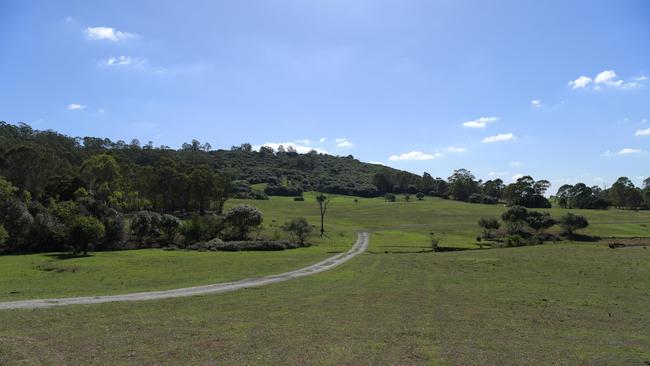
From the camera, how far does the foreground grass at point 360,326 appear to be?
14.8 metres

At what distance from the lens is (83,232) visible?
6525 centimetres

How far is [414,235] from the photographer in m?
102

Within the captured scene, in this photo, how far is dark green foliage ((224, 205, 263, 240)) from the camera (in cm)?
8762

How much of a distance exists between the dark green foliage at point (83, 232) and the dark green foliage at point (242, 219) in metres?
25.5

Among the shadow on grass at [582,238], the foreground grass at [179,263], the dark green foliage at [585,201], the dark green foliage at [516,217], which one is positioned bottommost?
the shadow on grass at [582,238]

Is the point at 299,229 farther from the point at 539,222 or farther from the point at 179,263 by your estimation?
the point at 539,222

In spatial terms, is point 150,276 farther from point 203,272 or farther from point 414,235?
point 414,235

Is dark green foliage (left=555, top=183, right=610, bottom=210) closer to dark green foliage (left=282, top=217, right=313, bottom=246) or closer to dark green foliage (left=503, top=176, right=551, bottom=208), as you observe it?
dark green foliage (left=503, top=176, right=551, bottom=208)

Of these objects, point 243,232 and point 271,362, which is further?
point 243,232

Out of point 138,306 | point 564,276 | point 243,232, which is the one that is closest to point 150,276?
point 138,306

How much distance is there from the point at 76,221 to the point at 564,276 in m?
63.1

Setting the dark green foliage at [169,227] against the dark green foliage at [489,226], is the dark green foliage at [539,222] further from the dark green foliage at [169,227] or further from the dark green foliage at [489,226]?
the dark green foliage at [169,227]

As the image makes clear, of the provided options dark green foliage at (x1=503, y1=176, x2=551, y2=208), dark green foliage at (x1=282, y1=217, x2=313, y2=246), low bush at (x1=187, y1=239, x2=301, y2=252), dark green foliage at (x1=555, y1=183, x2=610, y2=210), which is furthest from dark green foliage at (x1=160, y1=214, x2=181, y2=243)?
dark green foliage at (x1=555, y1=183, x2=610, y2=210)

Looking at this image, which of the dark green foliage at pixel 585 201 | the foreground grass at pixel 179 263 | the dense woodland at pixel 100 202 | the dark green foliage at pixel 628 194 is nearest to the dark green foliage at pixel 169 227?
the dense woodland at pixel 100 202
